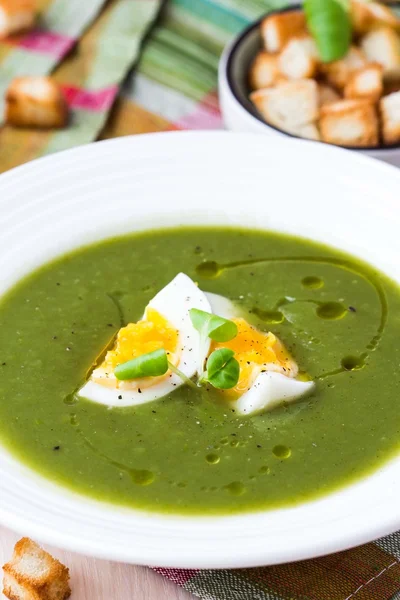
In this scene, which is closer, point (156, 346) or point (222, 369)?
point (222, 369)

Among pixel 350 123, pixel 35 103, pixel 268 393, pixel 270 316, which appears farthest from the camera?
pixel 35 103

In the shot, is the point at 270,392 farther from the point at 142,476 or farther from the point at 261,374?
the point at 142,476

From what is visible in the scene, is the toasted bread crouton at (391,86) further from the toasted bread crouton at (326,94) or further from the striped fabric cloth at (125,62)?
the striped fabric cloth at (125,62)

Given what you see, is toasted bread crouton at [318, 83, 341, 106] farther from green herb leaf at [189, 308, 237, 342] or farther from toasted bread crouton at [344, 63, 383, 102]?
green herb leaf at [189, 308, 237, 342]

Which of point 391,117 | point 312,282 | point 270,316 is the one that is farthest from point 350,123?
point 270,316

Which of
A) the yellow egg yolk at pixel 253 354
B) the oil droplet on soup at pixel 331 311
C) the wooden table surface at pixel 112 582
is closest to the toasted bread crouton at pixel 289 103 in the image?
the oil droplet on soup at pixel 331 311

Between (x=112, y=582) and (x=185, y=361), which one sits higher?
(x=185, y=361)

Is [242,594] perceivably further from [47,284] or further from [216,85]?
[216,85]

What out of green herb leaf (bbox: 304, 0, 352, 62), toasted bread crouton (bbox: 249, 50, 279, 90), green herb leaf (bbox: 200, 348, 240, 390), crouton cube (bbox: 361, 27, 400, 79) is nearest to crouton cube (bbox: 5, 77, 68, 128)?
toasted bread crouton (bbox: 249, 50, 279, 90)
